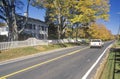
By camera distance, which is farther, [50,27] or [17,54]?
[50,27]

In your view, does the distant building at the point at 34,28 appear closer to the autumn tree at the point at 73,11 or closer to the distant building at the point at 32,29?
the distant building at the point at 32,29

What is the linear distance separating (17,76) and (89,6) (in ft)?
147

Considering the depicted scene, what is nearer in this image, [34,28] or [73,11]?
[73,11]

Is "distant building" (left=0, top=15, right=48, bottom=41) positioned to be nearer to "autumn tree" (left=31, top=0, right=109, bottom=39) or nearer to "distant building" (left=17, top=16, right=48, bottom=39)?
"distant building" (left=17, top=16, right=48, bottom=39)

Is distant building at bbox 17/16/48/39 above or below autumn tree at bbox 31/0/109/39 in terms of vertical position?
below

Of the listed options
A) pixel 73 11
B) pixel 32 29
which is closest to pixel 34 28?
pixel 32 29

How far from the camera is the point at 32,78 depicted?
11.8 metres

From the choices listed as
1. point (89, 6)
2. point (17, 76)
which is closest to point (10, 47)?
point (17, 76)

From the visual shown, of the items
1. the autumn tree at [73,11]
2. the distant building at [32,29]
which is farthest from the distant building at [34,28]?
the autumn tree at [73,11]

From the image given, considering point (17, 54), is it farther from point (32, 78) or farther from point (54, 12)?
point (54, 12)

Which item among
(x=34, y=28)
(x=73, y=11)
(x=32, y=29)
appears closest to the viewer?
(x=73, y=11)

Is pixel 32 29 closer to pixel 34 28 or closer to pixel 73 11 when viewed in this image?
pixel 34 28

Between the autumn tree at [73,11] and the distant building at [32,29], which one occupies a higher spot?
the autumn tree at [73,11]

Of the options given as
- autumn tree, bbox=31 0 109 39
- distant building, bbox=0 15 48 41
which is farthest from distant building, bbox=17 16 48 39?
autumn tree, bbox=31 0 109 39
